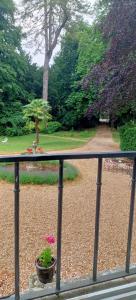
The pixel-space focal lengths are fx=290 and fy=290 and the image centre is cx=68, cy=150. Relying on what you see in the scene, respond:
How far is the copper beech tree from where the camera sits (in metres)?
15.6

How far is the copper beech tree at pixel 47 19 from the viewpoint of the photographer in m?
15.6

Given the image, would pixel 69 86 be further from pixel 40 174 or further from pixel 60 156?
pixel 60 156

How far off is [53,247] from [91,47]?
13.1m

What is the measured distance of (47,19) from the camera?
15.9 meters

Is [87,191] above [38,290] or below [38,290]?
below

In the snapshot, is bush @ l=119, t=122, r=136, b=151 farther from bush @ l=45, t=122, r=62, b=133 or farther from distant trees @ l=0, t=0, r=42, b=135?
distant trees @ l=0, t=0, r=42, b=135

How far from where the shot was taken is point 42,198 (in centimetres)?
447

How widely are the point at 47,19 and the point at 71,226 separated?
49.0 feet

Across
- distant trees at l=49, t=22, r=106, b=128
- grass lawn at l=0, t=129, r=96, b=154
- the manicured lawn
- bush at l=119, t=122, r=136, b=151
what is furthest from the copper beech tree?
the manicured lawn

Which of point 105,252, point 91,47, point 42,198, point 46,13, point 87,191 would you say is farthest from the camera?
point 46,13

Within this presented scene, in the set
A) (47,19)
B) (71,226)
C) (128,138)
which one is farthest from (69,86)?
(71,226)

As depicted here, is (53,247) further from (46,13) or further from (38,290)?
(46,13)

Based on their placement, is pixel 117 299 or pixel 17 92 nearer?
pixel 117 299

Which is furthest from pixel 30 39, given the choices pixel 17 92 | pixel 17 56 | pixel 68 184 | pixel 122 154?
pixel 122 154
